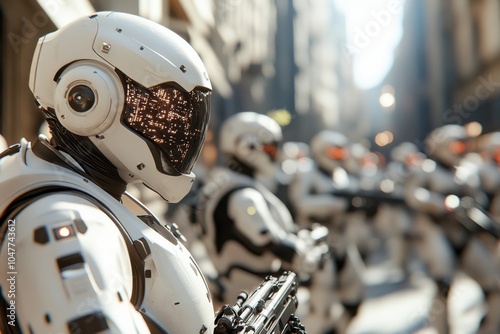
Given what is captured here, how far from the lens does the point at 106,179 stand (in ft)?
5.50

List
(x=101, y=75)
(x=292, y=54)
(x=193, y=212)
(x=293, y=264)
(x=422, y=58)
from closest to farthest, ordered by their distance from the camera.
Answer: (x=101, y=75)
(x=293, y=264)
(x=193, y=212)
(x=292, y=54)
(x=422, y=58)

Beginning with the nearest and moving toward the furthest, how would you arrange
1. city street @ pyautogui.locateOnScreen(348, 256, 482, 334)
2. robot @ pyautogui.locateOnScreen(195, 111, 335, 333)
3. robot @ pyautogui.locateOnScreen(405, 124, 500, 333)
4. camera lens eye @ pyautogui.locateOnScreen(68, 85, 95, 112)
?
camera lens eye @ pyautogui.locateOnScreen(68, 85, 95, 112) → robot @ pyautogui.locateOnScreen(195, 111, 335, 333) → robot @ pyautogui.locateOnScreen(405, 124, 500, 333) → city street @ pyautogui.locateOnScreen(348, 256, 482, 334)

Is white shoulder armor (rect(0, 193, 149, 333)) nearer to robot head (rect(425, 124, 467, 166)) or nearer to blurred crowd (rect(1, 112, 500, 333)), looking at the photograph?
blurred crowd (rect(1, 112, 500, 333))

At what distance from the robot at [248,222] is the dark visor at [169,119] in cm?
206

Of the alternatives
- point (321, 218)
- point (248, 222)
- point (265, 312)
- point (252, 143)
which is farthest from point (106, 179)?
point (321, 218)

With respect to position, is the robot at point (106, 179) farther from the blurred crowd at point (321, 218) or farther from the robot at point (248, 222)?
the robot at point (248, 222)

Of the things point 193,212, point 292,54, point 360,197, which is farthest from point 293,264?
point 292,54

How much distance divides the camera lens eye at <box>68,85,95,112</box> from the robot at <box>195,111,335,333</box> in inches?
88.5

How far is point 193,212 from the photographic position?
4523mm

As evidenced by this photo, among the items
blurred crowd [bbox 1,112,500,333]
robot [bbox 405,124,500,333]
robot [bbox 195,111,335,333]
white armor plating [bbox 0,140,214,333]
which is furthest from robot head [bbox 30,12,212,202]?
robot [bbox 405,124,500,333]

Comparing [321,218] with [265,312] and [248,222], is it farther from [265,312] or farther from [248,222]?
[265,312]

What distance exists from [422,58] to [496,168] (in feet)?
102

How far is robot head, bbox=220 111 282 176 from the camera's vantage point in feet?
14.1

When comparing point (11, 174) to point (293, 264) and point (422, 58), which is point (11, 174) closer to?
point (293, 264)
